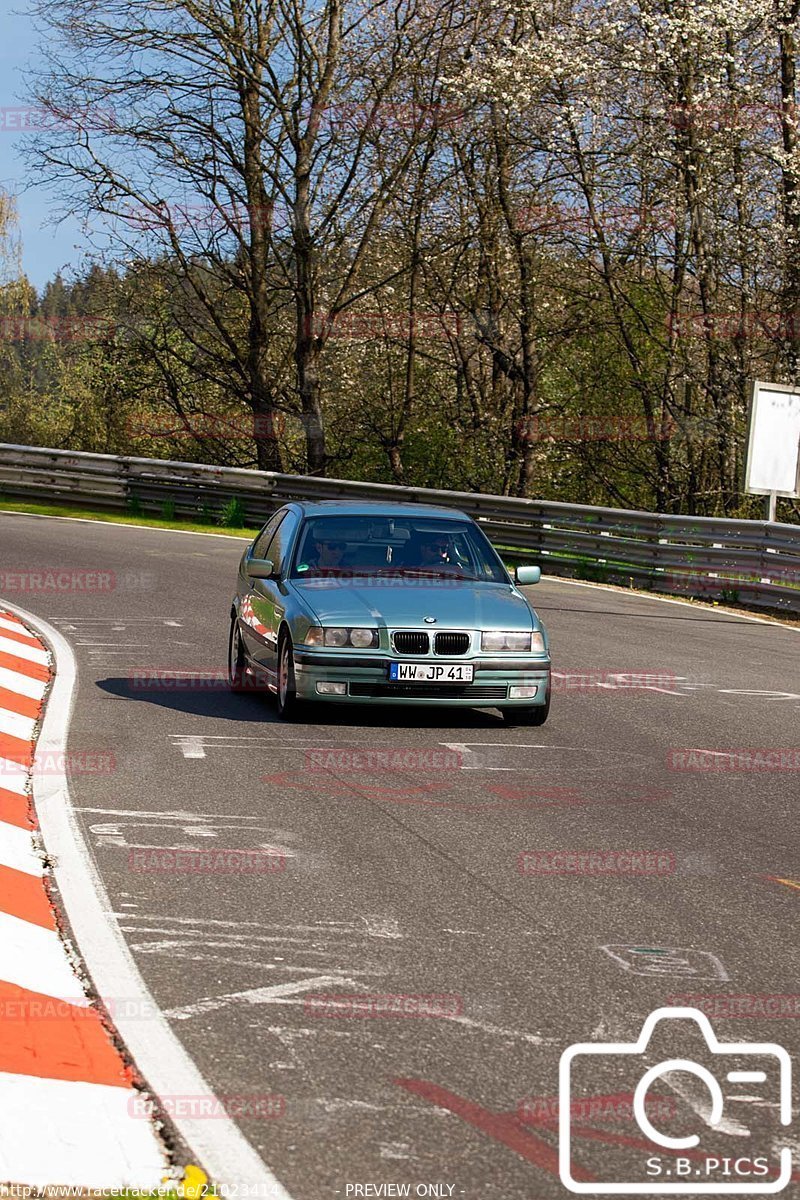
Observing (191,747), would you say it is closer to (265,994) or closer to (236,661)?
(236,661)

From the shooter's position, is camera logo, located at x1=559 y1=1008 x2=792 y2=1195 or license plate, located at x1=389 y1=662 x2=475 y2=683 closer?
camera logo, located at x1=559 y1=1008 x2=792 y2=1195

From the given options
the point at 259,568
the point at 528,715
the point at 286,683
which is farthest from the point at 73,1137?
the point at 259,568

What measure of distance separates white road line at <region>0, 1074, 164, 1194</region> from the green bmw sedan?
21.7ft

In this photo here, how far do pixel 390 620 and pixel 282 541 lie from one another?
6.28ft

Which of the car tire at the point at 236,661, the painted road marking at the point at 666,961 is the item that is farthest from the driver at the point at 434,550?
the painted road marking at the point at 666,961

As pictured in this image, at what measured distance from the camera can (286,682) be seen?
11109mm

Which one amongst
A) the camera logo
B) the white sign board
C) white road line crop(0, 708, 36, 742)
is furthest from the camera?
the white sign board

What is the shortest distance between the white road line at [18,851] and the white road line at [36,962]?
0.79 meters

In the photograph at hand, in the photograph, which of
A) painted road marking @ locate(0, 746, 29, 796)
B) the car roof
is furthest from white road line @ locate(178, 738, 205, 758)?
the car roof

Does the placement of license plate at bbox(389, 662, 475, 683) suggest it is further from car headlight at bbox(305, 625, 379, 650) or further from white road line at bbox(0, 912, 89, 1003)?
white road line at bbox(0, 912, 89, 1003)

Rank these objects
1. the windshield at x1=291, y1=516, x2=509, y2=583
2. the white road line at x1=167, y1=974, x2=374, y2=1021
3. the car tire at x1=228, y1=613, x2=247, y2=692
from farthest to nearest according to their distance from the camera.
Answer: the car tire at x1=228, y1=613, x2=247, y2=692 < the windshield at x1=291, y1=516, x2=509, y2=583 < the white road line at x1=167, y1=974, x2=374, y2=1021

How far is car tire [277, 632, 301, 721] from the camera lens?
1098 cm

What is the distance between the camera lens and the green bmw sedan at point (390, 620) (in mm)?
10828

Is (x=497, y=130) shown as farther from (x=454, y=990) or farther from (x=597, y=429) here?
(x=454, y=990)
